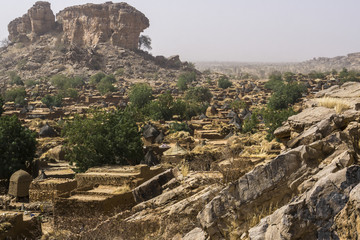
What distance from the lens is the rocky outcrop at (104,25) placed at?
8975 cm

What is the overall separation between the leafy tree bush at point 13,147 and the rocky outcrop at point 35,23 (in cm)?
7947

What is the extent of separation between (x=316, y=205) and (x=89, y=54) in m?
81.5

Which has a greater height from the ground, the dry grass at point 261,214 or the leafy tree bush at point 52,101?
the dry grass at point 261,214

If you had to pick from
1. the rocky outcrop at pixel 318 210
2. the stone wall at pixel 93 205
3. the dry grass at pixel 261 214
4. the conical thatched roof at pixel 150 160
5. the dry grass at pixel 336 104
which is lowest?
the conical thatched roof at pixel 150 160

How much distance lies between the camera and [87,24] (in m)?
93.2

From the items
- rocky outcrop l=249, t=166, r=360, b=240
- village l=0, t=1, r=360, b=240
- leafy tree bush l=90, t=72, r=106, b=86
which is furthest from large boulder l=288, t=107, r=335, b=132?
leafy tree bush l=90, t=72, r=106, b=86

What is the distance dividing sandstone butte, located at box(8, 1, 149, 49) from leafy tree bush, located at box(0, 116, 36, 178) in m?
69.0

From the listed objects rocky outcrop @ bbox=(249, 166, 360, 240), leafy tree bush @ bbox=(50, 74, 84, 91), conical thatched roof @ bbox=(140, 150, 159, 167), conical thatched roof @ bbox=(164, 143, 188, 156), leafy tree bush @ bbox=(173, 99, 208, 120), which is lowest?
leafy tree bush @ bbox=(173, 99, 208, 120)

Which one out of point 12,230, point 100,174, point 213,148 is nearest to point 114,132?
point 213,148

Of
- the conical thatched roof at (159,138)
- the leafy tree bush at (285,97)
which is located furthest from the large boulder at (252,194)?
the leafy tree bush at (285,97)

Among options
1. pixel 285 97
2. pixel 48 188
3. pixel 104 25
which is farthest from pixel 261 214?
pixel 104 25

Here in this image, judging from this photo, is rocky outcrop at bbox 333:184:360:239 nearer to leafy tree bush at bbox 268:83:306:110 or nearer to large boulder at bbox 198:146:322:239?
large boulder at bbox 198:146:322:239

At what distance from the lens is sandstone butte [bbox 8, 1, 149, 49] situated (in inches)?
3546

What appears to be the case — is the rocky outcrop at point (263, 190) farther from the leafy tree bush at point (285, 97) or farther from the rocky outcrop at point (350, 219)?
the leafy tree bush at point (285, 97)
